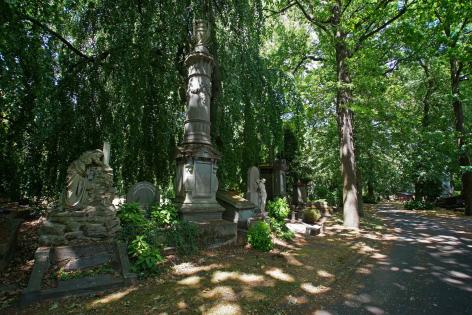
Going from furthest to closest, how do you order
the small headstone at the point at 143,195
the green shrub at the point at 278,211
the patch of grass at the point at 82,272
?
the green shrub at the point at 278,211
the small headstone at the point at 143,195
the patch of grass at the point at 82,272

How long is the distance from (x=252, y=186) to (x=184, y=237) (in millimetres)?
4347

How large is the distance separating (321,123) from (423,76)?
10179 millimetres

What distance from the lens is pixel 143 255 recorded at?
17.1 ft

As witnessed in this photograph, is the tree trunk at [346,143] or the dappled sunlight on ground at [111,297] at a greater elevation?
the tree trunk at [346,143]

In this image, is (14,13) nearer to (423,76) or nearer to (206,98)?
(206,98)

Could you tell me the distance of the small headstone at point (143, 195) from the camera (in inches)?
296

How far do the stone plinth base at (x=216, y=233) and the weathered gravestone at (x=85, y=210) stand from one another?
2097mm

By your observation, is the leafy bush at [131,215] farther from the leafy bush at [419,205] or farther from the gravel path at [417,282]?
the leafy bush at [419,205]

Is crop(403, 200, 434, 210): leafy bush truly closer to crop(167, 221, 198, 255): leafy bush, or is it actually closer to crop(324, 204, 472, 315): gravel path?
crop(324, 204, 472, 315): gravel path

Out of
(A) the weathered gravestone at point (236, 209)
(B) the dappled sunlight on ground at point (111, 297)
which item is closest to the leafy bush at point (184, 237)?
(B) the dappled sunlight on ground at point (111, 297)

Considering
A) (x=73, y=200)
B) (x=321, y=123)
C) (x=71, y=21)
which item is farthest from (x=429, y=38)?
(x=73, y=200)

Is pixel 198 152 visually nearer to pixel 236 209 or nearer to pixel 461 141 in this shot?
pixel 236 209

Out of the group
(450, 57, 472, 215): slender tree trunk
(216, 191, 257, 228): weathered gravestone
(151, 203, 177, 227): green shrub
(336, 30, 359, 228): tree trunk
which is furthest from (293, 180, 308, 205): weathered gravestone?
(151, 203, 177, 227): green shrub

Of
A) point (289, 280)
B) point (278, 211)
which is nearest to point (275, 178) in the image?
point (278, 211)
